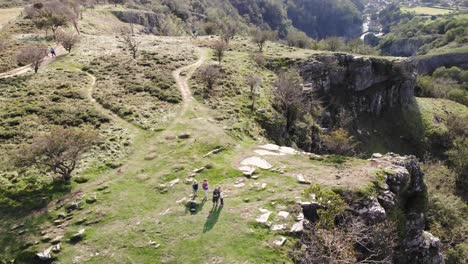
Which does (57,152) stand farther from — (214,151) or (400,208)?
(400,208)

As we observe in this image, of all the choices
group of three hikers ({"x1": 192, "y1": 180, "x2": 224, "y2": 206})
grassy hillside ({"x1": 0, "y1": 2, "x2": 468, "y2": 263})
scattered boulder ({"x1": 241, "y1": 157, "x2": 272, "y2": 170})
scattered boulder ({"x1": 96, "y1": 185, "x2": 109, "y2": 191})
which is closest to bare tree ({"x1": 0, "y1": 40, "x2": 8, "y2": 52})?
grassy hillside ({"x1": 0, "y1": 2, "x2": 468, "y2": 263})

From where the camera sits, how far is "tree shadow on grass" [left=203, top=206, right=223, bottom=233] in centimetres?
2554

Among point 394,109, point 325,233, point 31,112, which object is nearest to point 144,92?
point 31,112

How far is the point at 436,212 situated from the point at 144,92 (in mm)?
43572

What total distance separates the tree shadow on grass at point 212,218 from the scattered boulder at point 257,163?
7.54 metres

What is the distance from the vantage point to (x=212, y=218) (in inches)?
1045

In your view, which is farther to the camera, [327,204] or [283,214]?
[327,204]

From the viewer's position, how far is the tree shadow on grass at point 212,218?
2554cm

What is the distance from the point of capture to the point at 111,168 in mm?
34875

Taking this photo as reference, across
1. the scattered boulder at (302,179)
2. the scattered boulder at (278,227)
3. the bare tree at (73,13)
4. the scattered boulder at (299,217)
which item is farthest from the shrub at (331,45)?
the scattered boulder at (278,227)

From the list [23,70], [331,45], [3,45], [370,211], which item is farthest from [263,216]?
[331,45]

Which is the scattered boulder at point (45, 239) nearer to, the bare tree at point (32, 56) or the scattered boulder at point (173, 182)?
the scattered boulder at point (173, 182)

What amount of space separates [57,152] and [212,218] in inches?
620

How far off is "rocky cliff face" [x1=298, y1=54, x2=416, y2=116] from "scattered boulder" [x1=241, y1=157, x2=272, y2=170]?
41.8m
